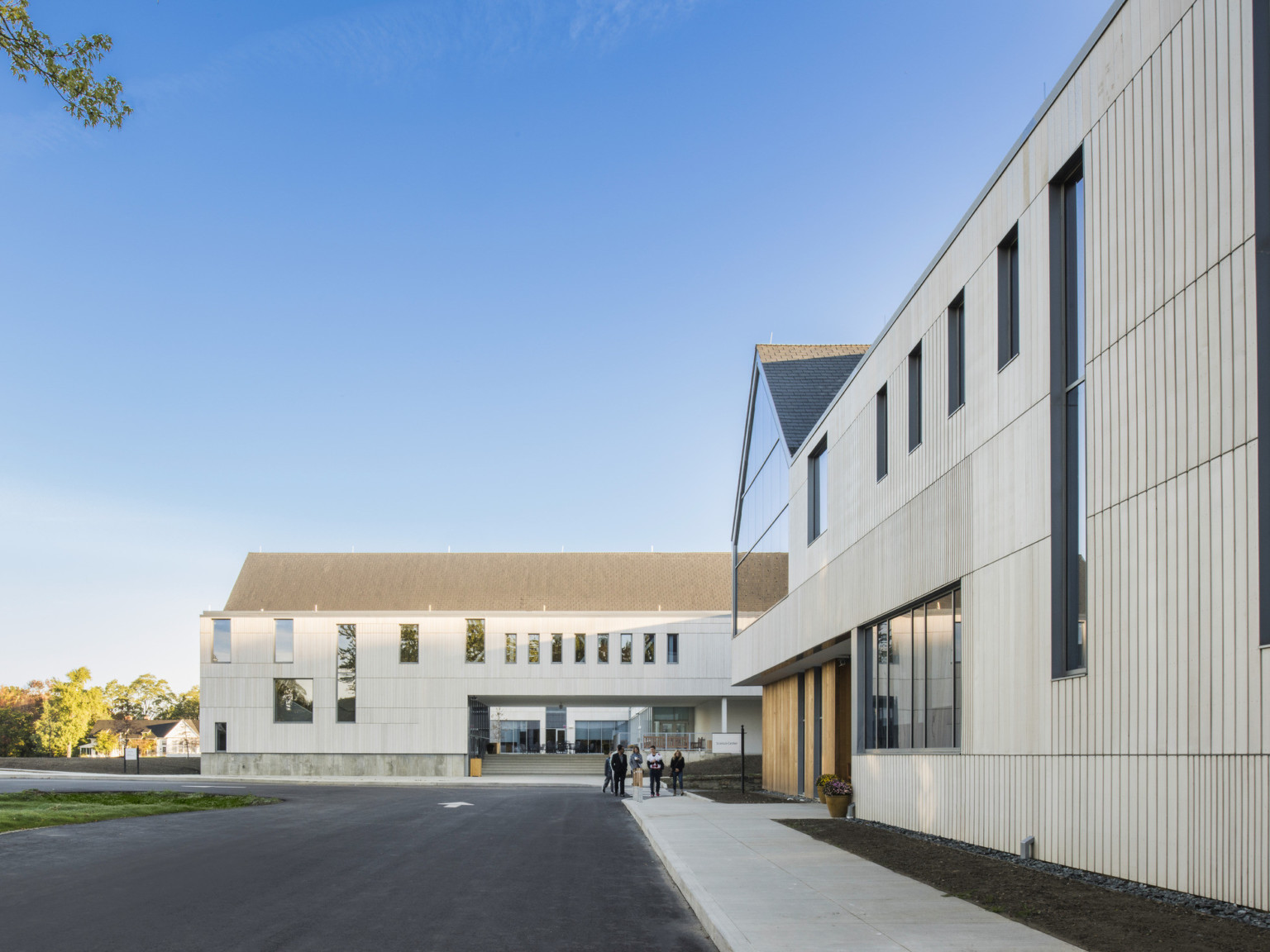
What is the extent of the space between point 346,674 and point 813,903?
51482 millimetres

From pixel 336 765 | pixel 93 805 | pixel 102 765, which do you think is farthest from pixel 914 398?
pixel 102 765

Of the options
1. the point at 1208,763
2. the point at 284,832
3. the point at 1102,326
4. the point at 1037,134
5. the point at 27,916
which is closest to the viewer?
the point at 1208,763

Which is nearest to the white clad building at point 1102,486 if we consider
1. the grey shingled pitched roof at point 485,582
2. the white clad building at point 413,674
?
the white clad building at point 413,674

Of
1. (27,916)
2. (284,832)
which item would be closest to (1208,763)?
(27,916)

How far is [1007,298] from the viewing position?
16047mm

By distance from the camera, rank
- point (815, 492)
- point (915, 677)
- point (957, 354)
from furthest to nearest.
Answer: point (815, 492), point (915, 677), point (957, 354)

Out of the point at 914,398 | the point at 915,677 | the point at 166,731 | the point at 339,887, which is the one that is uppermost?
the point at 914,398

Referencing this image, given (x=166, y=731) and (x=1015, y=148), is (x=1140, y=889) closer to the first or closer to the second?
(x=1015, y=148)

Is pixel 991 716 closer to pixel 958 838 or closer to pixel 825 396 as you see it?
pixel 958 838

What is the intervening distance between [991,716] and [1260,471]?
23.3 ft

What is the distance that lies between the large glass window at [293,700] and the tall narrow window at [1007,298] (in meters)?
49.9

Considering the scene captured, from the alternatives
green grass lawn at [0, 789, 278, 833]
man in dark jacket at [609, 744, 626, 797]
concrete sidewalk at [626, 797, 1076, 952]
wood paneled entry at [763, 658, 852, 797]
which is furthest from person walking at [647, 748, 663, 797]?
concrete sidewalk at [626, 797, 1076, 952]

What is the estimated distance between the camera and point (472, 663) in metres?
59.9

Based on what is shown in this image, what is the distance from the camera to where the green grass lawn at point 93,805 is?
75.7 ft
